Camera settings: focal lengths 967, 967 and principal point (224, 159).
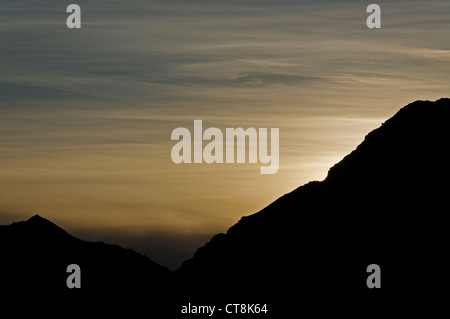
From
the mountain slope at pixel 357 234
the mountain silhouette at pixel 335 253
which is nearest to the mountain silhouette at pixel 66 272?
the mountain silhouette at pixel 335 253

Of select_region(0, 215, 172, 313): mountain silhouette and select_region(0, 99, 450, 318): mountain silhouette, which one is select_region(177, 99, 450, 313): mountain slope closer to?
select_region(0, 99, 450, 318): mountain silhouette

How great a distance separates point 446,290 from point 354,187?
1096 inches

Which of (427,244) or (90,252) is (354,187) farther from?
(90,252)

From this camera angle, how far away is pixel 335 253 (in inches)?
6412

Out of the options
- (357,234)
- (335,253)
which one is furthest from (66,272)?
(357,234)

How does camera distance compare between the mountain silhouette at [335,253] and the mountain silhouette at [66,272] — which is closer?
the mountain silhouette at [335,253]

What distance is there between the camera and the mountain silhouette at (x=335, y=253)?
156125 mm

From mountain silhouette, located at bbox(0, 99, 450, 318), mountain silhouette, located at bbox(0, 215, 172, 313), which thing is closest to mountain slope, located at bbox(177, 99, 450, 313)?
mountain silhouette, located at bbox(0, 99, 450, 318)

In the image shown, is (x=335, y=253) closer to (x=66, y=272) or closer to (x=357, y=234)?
(x=357, y=234)

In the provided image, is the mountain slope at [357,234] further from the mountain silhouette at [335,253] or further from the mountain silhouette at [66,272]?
the mountain silhouette at [66,272]

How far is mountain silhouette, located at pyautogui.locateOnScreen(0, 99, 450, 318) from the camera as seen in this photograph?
6147 inches

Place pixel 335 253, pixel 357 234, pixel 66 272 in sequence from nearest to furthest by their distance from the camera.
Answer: pixel 335 253 → pixel 357 234 → pixel 66 272
